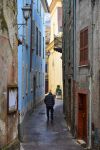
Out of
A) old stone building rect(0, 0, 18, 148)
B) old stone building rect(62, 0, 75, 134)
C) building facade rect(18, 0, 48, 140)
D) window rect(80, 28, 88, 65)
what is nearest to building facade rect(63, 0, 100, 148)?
window rect(80, 28, 88, 65)

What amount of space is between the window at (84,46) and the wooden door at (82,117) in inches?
53.8

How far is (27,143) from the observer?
18.5m

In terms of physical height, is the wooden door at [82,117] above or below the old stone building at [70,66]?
below

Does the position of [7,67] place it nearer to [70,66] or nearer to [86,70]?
[86,70]

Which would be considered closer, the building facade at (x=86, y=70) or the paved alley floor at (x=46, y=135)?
the building facade at (x=86, y=70)

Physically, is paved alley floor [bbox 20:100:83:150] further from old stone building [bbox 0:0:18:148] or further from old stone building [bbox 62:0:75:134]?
old stone building [bbox 0:0:18:148]

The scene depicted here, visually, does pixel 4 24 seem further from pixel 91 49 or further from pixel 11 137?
pixel 91 49

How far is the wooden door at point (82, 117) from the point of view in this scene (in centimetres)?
1839

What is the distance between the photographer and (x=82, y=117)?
62.0 ft

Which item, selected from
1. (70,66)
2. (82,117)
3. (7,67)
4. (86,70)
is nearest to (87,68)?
(86,70)

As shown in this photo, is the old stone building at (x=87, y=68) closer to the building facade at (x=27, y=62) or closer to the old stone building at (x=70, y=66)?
the old stone building at (x=70, y=66)

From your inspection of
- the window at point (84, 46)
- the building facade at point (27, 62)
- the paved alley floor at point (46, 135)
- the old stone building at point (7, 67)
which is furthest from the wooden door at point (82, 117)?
the old stone building at point (7, 67)

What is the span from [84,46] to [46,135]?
4918 mm

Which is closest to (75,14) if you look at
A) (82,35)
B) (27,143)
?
(82,35)
